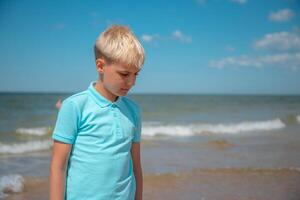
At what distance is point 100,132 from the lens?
138cm

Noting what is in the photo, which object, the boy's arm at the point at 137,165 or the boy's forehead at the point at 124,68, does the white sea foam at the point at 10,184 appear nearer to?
the boy's arm at the point at 137,165

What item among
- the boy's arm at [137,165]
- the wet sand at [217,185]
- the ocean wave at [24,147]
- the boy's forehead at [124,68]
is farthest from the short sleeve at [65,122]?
the ocean wave at [24,147]

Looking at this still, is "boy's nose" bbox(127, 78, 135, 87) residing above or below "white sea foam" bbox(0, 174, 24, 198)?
above

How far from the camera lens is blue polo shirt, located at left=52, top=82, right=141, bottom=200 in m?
1.36

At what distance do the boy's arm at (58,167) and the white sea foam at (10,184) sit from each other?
3.05 m

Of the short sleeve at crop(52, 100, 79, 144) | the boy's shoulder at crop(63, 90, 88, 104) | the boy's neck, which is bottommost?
the short sleeve at crop(52, 100, 79, 144)

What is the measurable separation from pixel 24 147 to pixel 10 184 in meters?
3.59

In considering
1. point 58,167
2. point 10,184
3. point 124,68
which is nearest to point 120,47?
point 124,68

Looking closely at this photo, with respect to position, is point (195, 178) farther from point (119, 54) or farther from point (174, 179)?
point (119, 54)

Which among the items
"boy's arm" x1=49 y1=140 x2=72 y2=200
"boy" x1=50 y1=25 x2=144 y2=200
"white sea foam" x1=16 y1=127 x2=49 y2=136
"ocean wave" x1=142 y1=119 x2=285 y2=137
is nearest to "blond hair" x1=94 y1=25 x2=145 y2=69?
"boy" x1=50 y1=25 x2=144 y2=200

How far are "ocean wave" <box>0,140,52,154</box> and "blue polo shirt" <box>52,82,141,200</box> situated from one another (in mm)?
6367

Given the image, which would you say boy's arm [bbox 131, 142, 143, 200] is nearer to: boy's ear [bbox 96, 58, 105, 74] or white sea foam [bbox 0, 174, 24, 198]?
boy's ear [bbox 96, 58, 105, 74]

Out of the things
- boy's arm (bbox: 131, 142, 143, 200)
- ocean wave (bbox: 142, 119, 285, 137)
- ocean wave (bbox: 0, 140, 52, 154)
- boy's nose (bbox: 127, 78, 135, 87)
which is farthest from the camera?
ocean wave (bbox: 142, 119, 285, 137)

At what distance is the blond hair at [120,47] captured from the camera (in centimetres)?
135
